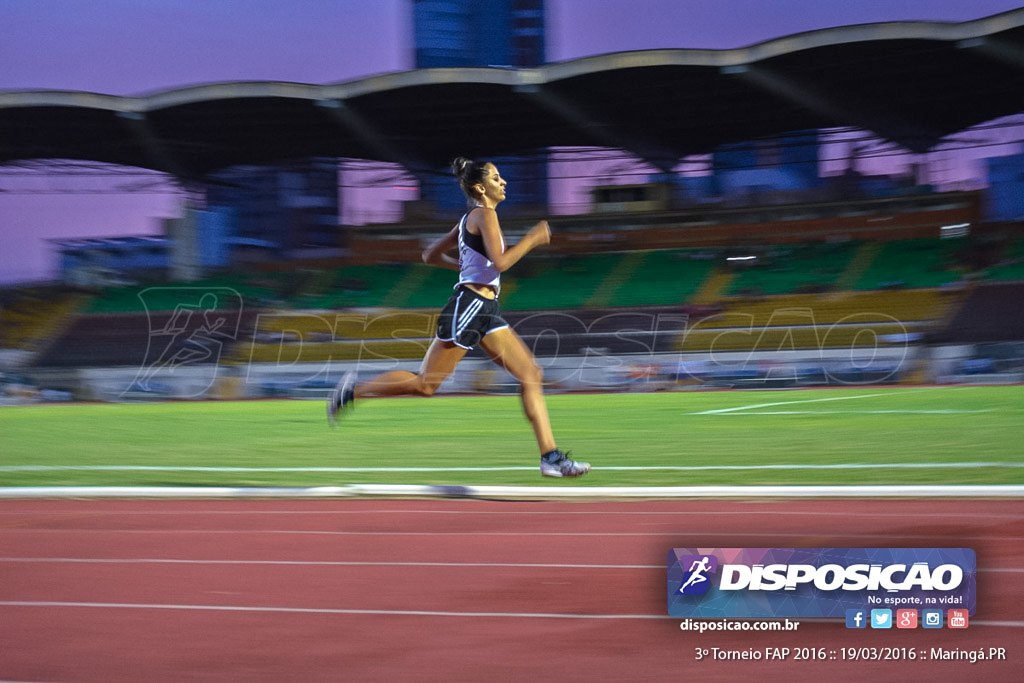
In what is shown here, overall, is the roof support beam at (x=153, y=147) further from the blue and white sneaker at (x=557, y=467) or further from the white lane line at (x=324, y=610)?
the white lane line at (x=324, y=610)

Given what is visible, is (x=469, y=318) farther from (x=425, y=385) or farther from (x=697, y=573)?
(x=697, y=573)

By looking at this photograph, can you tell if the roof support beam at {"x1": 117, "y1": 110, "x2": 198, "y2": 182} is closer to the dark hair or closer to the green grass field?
the green grass field

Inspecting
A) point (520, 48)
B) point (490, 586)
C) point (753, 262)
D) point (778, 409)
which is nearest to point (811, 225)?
point (753, 262)

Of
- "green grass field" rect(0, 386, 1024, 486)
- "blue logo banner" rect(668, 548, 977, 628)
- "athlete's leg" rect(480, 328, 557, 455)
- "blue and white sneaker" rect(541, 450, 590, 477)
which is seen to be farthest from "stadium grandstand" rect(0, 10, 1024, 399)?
"blue logo banner" rect(668, 548, 977, 628)

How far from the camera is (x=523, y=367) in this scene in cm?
603

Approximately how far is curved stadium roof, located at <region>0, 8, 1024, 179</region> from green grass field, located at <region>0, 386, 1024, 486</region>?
57.0 feet

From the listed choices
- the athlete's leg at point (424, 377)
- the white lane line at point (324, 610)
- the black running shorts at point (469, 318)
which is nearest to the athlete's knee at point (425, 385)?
the athlete's leg at point (424, 377)

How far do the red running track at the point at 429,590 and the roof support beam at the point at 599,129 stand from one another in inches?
1152

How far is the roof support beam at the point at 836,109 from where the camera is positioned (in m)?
31.7

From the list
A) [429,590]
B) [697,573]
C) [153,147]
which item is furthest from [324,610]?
[153,147]

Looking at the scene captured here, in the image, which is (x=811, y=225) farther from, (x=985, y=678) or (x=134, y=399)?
(x=985, y=678)

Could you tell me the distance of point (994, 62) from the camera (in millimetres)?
30969

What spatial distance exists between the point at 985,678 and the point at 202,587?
2.57 meters

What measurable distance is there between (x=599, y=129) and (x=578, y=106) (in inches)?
77.5
